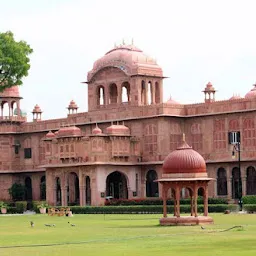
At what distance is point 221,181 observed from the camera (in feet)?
230

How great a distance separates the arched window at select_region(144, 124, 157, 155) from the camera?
72.9 metres

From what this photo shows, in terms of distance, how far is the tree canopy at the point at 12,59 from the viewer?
69.1 m

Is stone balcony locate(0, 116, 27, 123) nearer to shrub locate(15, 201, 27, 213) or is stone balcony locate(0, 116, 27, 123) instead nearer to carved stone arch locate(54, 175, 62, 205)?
Answer: carved stone arch locate(54, 175, 62, 205)

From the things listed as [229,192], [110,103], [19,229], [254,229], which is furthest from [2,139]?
[254,229]

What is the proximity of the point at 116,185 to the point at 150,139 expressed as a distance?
18.1ft

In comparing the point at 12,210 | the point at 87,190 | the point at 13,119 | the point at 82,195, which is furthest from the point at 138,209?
the point at 13,119

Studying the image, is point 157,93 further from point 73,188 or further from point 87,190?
point 73,188

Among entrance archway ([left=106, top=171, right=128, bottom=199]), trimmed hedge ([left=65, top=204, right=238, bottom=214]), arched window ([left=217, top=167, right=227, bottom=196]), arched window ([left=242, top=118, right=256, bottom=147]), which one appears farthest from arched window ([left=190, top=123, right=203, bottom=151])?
trimmed hedge ([left=65, top=204, right=238, bottom=214])

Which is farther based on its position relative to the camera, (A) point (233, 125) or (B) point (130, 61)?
(B) point (130, 61)

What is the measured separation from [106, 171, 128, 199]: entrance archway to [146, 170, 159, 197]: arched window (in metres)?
2.02

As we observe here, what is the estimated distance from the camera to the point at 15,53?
227ft

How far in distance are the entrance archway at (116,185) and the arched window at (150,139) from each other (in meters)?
3.93

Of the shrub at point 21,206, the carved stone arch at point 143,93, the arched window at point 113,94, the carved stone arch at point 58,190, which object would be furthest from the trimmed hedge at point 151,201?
the arched window at point 113,94

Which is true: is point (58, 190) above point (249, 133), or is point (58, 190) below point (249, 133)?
below
